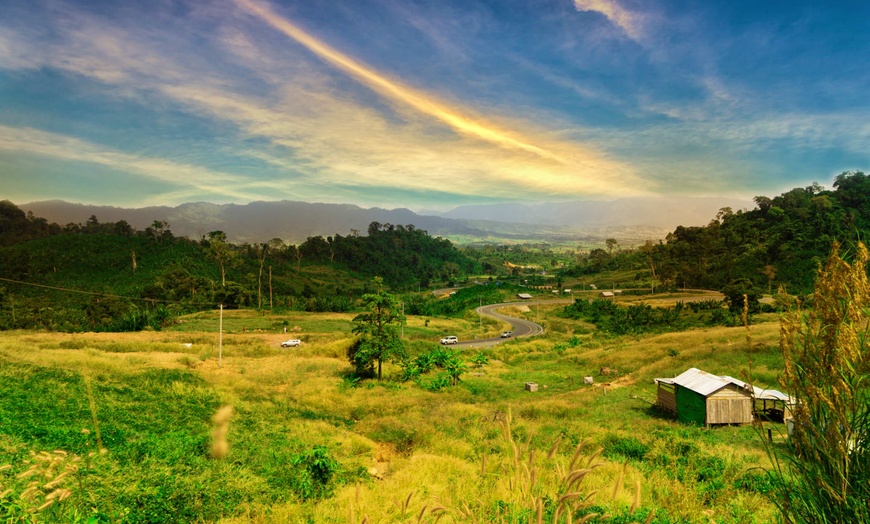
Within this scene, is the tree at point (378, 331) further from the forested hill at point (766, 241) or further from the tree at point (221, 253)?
the forested hill at point (766, 241)

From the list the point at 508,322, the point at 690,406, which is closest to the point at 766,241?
the point at 508,322

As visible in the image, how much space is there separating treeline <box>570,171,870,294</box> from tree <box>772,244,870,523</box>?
9736 centimetres

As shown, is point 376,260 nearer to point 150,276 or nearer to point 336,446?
point 150,276

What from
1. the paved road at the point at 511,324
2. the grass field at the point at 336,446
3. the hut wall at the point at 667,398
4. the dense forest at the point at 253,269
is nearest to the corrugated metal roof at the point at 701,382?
the hut wall at the point at 667,398

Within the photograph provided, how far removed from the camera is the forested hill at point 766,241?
87.4m

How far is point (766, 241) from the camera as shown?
98250mm

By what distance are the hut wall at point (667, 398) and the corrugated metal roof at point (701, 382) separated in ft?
3.31

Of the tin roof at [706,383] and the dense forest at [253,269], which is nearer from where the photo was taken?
the tin roof at [706,383]

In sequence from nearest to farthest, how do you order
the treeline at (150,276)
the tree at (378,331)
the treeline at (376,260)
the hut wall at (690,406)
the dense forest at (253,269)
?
the hut wall at (690,406)
the tree at (378,331)
the treeline at (150,276)
the dense forest at (253,269)
the treeline at (376,260)

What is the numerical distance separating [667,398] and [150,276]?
114 metres

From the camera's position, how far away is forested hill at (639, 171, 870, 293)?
87.4 m

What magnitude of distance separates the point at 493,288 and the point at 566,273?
2227 inches

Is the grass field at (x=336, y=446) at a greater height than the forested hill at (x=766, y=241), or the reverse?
the forested hill at (x=766, y=241)

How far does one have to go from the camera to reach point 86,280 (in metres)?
96.8
